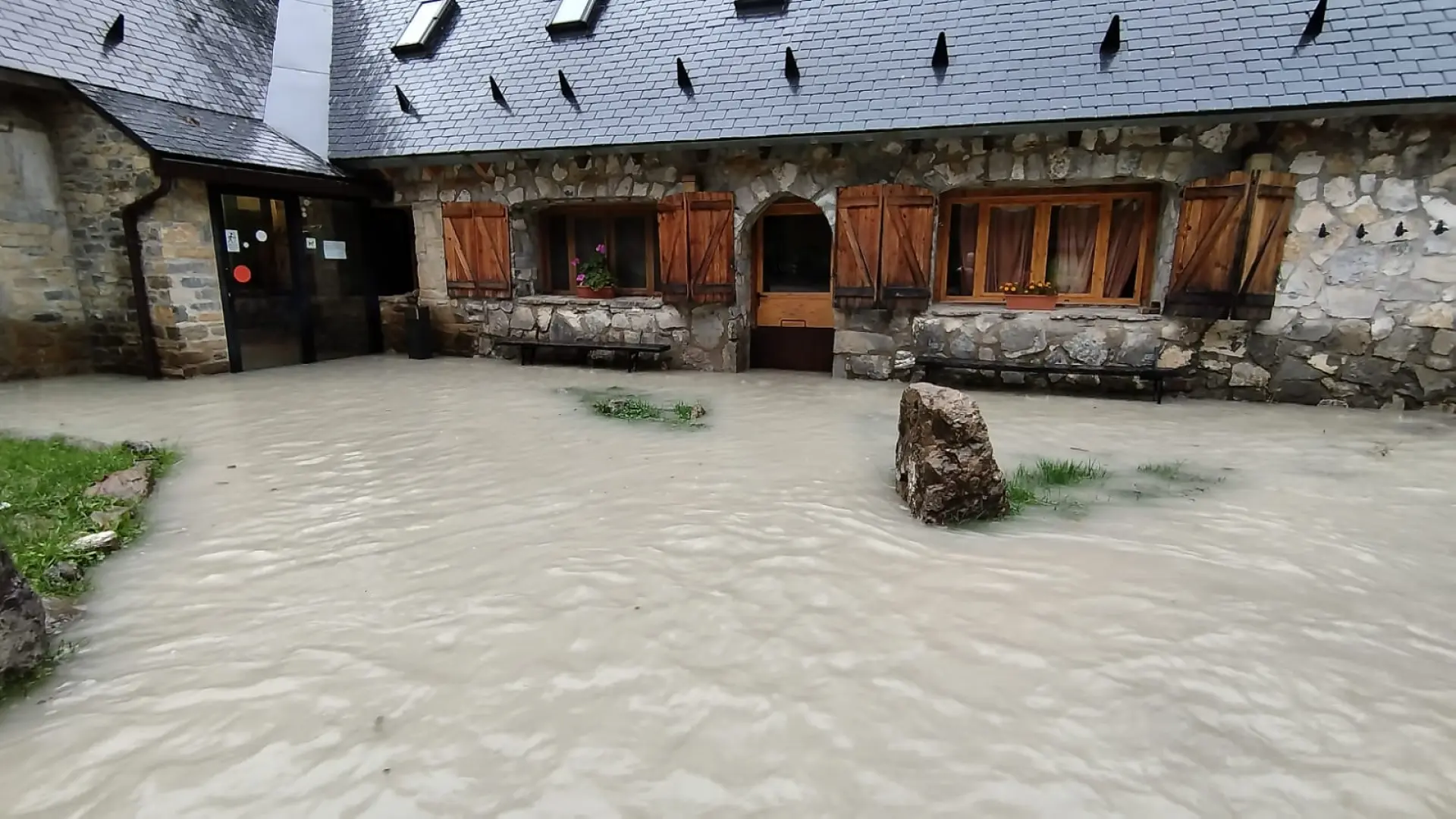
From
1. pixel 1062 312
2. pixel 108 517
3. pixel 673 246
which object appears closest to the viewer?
pixel 108 517

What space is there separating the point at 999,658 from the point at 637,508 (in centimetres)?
198

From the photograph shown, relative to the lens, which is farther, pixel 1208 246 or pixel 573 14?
pixel 573 14

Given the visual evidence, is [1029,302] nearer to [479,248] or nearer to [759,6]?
[759,6]

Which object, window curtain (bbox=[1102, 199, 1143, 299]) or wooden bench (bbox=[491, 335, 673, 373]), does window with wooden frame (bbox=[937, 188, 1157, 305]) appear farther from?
wooden bench (bbox=[491, 335, 673, 373])

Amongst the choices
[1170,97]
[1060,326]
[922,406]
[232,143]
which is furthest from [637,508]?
[232,143]

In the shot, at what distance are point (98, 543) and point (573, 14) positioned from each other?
7.96 meters

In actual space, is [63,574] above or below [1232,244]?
below

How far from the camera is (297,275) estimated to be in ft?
27.4

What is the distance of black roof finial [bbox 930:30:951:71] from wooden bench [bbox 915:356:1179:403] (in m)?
2.77

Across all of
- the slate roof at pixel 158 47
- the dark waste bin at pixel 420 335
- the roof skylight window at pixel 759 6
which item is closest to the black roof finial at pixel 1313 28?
the roof skylight window at pixel 759 6

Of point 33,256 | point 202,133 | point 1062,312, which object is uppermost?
point 202,133

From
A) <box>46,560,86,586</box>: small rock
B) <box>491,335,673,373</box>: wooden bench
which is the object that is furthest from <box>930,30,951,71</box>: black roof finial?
<box>46,560,86,586</box>: small rock

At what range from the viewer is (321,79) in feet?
30.9

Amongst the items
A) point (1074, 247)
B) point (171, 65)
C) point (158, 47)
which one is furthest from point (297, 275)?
point (1074, 247)
